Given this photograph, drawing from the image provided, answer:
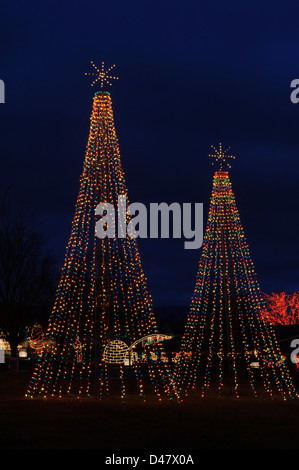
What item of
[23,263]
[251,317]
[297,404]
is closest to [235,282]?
[251,317]

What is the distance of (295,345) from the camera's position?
1102 inches

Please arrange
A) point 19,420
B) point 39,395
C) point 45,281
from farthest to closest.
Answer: point 45,281 < point 39,395 < point 19,420

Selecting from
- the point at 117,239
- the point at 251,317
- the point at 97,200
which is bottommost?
the point at 251,317

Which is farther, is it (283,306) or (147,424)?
(283,306)

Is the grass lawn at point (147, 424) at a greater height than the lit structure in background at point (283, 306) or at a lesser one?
lesser

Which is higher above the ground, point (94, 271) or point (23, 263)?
point (23, 263)

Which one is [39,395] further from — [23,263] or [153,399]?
[23,263]

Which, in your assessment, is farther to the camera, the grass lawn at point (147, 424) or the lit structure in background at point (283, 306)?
the lit structure in background at point (283, 306)

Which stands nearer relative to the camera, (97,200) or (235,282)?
(97,200)

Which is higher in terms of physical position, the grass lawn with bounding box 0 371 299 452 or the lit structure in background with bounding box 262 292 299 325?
the lit structure in background with bounding box 262 292 299 325

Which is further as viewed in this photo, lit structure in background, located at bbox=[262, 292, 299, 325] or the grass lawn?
lit structure in background, located at bbox=[262, 292, 299, 325]
